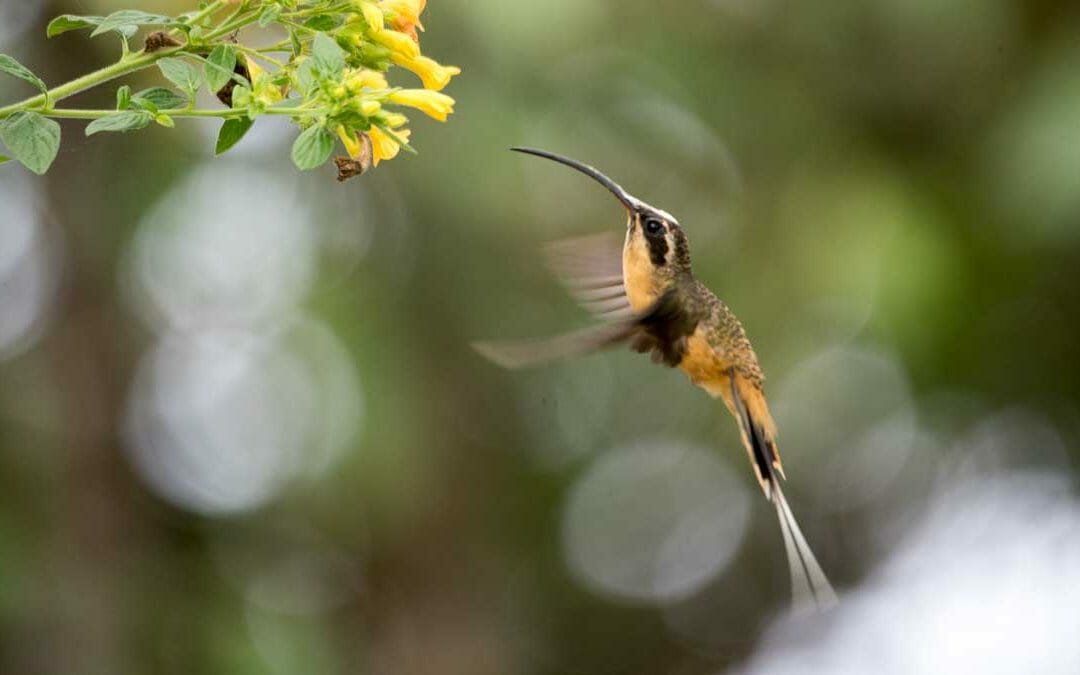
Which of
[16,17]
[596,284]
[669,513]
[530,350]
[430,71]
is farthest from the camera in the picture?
[669,513]

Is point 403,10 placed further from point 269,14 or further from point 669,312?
point 669,312

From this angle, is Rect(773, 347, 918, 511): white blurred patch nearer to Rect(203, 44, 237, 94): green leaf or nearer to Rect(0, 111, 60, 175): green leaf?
Rect(203, 44, 237, 94): green leaf

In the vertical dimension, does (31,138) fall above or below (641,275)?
above

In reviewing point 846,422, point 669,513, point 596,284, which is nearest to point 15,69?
point 596,284

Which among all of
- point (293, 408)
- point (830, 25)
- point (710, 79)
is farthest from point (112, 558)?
point (830, 25)

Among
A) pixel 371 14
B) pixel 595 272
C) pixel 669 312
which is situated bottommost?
pixel 595 272

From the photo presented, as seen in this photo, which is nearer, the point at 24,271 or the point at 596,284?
the point at 596,284

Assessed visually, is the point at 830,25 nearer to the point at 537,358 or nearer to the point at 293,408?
the point at 293,408
